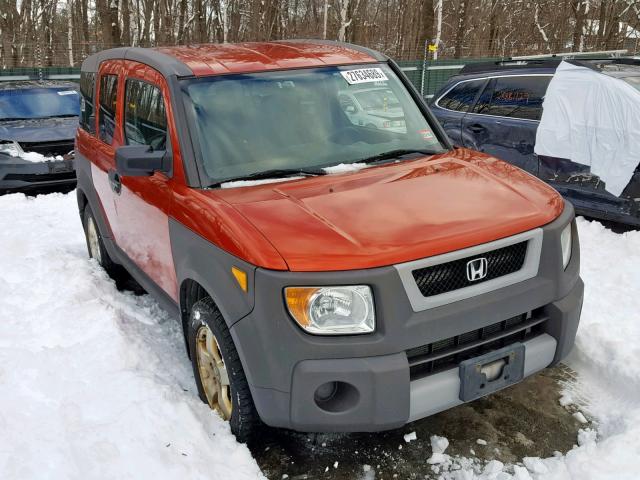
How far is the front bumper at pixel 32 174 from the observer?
27.8 feet

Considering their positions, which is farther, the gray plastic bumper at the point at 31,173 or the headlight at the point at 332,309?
the gray plastic bumper at the point at 31,173

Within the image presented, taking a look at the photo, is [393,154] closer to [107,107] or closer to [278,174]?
[278,174]

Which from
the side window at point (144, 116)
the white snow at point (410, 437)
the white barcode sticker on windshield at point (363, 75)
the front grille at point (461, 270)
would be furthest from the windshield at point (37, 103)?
the front grille at point (461, 270)

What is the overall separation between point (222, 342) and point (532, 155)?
4.79 m

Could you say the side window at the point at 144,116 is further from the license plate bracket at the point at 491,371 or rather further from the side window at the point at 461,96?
the side window at the point at 461,96

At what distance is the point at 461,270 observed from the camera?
269cm

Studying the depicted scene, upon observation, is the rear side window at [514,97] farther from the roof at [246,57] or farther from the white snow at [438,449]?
the white snow at [438,449]

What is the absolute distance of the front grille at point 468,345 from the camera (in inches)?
106

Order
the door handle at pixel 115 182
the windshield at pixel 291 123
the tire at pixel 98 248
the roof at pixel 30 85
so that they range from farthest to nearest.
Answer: the roof at pixel 30 85, the tire at pixel 98 248, the door handle at pixel 115 182, the windshield at pixel 291 123

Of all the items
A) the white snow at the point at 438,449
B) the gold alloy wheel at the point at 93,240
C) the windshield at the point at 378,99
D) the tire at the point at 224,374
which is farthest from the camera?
the gold alloy wheel at the point at 93,240

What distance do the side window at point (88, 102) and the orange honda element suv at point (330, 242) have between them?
1.07 m

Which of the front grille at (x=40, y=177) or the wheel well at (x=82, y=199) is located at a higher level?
the wheel well at (x=82, y=199)

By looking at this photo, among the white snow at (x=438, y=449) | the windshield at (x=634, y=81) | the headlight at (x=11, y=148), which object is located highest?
the windshield at (x=634, y=81)

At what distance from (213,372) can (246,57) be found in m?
1.89
